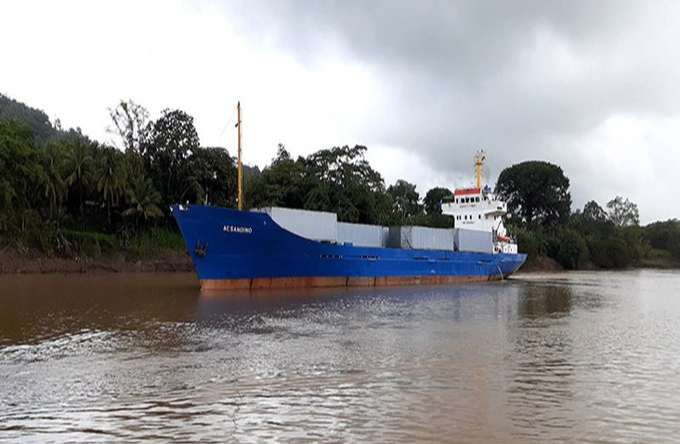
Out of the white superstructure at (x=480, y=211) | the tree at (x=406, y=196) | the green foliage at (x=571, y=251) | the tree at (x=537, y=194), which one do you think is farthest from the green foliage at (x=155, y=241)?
the tree at (x=537, y=194)

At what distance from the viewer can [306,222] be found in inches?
968

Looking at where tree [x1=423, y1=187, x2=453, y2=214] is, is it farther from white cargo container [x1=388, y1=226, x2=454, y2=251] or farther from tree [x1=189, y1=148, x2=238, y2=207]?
white cargo container [x1=388, y1=226, x2=454, y2=251]

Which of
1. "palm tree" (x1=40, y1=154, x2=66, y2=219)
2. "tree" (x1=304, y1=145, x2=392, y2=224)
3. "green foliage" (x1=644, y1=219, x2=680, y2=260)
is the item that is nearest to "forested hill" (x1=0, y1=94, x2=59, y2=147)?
"palm tree" (x1=40, y1=154, x2=66, y2=219)

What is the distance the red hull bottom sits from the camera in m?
22.0

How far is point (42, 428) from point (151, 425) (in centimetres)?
108

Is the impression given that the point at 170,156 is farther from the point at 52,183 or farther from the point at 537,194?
the point at 537,194

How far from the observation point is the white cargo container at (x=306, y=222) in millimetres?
23453

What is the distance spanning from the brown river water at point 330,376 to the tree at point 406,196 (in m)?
59.4

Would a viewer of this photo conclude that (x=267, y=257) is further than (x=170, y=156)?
No

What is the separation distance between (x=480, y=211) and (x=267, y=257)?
21545 millimetres

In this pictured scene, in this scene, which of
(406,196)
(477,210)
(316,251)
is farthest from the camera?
(406,196)

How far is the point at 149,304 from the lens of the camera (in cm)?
1730

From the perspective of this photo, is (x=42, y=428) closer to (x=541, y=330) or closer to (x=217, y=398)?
(x=217, y=398)

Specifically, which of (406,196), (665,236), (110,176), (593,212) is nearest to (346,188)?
(110,176)
